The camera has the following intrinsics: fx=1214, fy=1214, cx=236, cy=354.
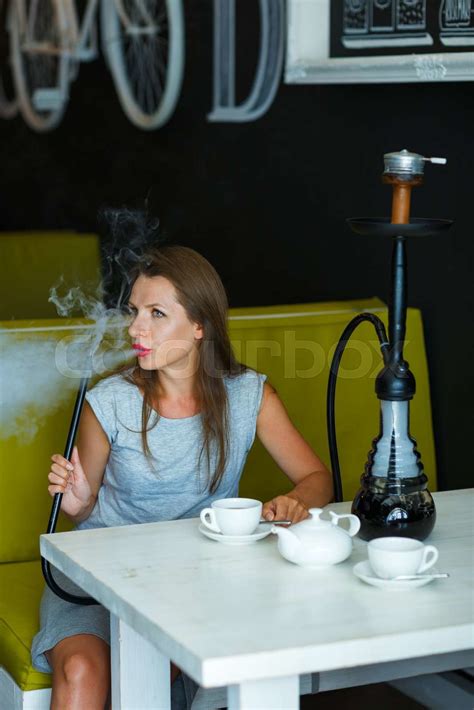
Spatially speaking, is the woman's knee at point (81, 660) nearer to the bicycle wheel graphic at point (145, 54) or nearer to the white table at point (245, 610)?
the white table at point (245, 610)

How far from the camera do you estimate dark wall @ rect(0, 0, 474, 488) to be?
9.24 feet

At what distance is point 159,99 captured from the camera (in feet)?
14.1

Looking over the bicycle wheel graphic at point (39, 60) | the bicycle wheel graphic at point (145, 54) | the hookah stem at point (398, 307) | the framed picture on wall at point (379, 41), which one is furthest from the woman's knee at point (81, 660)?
the bicycle wheel graphic at point (39, 60)

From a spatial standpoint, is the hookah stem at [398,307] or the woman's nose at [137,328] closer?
the hookah stem at [398,307]

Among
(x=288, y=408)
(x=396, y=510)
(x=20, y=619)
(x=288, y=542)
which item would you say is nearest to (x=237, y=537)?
(x=288, y=542)

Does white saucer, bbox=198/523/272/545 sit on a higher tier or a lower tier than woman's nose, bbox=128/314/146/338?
lower

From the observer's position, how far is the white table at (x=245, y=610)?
1363 millimetres

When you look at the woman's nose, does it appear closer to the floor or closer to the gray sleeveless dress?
the gray sleeveless dress

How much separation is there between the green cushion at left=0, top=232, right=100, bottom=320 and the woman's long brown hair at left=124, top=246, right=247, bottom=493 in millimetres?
1964

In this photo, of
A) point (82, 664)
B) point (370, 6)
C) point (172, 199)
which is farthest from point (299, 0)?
point (82, 664)

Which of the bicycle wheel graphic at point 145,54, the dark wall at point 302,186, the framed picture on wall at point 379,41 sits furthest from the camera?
the bicycle wheel graphic at point 145,54

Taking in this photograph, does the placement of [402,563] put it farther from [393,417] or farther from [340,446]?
[340,446]

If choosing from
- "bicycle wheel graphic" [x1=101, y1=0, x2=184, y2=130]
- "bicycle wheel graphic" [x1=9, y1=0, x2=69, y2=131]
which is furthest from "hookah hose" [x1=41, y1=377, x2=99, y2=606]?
"bicycle wheel graphic" [x1=9, y1=0, x2=69, y2=131]

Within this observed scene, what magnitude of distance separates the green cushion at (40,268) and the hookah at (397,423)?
2.47 metres
